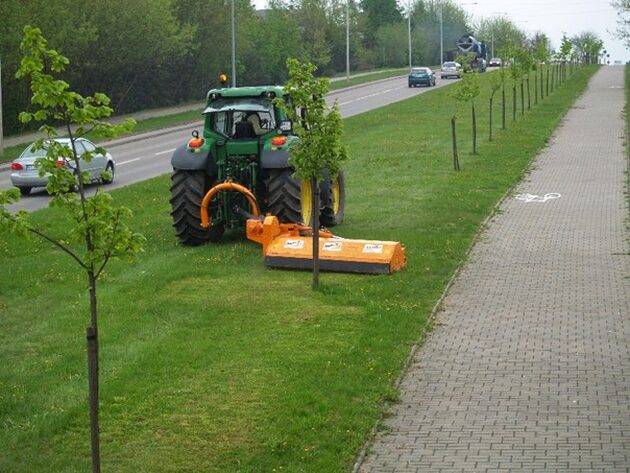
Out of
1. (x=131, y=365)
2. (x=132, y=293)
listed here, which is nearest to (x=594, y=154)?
(x=132, y=293)

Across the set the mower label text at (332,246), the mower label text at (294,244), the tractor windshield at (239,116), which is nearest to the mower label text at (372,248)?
the mower label text at (332,246)

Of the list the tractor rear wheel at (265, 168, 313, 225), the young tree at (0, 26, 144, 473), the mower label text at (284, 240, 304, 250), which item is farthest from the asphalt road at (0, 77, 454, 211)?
the young tree at (0, 26, 144, 473)

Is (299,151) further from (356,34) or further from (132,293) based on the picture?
(356,34)

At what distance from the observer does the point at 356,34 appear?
114062 millimetres

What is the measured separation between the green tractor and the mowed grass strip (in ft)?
1.78

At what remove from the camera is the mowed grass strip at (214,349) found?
992 centimetres

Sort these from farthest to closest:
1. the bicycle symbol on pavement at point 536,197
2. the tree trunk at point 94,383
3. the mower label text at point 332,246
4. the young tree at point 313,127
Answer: the bicycle symbol on pavement at point 536,197, the mower label text at point 332,246, the young tree at point 313,127, the tree trunk at point 94,383

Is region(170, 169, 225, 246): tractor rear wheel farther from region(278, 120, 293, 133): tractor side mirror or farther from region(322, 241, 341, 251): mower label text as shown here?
region(322, 241, 341, 251): mower label text

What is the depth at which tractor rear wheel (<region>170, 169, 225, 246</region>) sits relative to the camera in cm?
1902

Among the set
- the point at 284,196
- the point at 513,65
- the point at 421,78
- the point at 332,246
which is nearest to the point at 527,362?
the point at 332,246

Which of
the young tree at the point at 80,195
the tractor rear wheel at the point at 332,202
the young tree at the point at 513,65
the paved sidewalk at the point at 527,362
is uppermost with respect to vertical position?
the young tree at the point at 513,65

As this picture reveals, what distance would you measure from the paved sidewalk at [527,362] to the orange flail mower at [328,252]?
1.07 m

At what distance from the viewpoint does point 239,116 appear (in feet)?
65.4

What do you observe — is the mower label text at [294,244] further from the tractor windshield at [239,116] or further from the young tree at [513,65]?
the young tree at [513,65]
